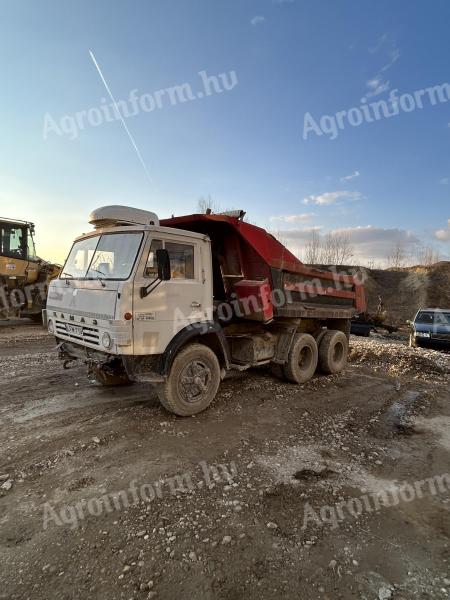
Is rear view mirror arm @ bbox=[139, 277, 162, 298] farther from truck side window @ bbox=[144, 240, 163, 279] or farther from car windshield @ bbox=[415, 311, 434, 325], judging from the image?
car windshield @ bbox=[415, 311, 434, 325]

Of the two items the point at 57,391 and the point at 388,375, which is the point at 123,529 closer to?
the point at 57,391

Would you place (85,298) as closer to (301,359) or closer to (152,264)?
(152,264)

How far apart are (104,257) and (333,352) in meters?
4.99

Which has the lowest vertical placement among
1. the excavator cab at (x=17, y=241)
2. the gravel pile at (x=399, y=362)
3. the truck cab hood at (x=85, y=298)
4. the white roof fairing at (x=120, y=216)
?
the gravel pile at (x=399, y=362)

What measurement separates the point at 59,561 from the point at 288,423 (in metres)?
3.03

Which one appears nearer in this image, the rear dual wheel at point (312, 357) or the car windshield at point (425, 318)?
the rear dual wheel at point (312, 357)

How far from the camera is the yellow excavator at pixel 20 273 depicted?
38.4 ft

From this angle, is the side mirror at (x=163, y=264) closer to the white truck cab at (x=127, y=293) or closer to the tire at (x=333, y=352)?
the white truck cab at (x=127, y=293)

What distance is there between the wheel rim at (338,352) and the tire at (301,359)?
2.58 ft

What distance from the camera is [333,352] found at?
7285 millimetres

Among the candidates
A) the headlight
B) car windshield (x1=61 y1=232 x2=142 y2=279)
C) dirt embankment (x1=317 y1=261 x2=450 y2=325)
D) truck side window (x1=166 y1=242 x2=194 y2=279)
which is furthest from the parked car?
the headlight

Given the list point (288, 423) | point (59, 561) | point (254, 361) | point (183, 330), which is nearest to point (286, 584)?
point (59, 561)

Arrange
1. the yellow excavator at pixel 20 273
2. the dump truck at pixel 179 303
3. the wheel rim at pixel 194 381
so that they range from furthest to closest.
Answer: the yellow excavator at pixel 20 273
the wheel rim at pixel 194 381
the dump truck at pixel 179 303

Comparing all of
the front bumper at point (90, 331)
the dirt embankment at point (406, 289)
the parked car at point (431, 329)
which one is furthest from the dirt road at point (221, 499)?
the dirt embankment at point (406, 289)
